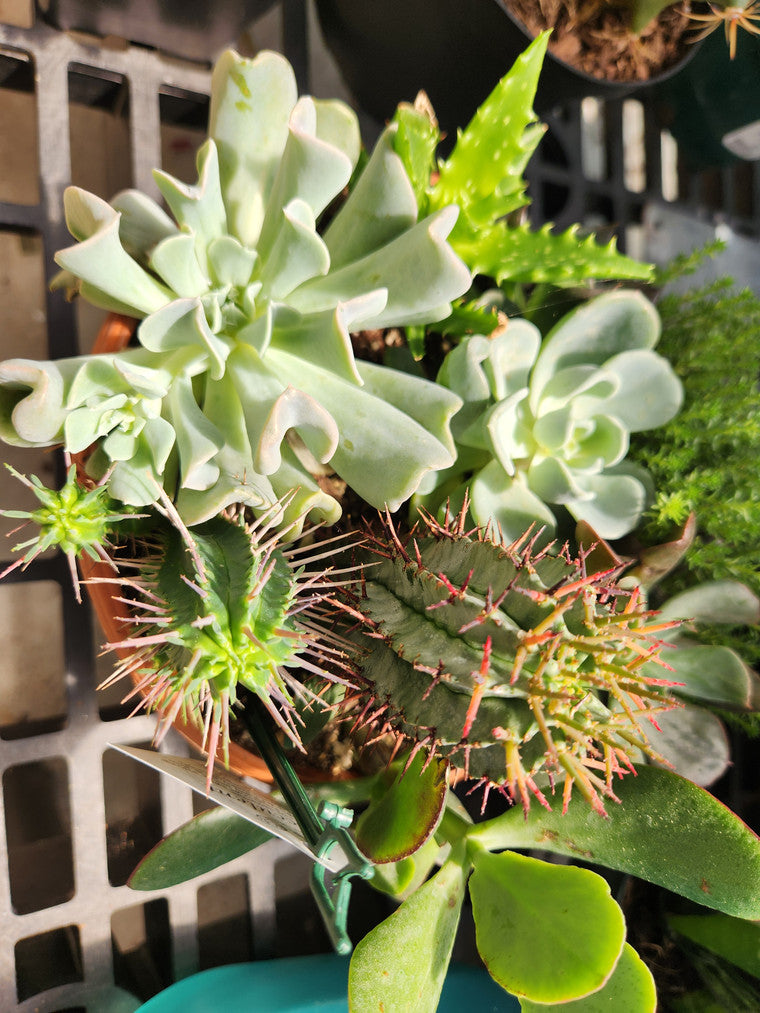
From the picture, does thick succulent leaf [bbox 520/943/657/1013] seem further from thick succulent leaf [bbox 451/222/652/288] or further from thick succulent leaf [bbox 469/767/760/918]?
thick succulent leaf [bbox 451/222/652/288]

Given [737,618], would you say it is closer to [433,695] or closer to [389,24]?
[433,695]

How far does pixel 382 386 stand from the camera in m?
0.53

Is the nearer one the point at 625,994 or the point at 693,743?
the point at 625,994

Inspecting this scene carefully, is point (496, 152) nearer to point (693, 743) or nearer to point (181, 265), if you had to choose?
point (181, 265)

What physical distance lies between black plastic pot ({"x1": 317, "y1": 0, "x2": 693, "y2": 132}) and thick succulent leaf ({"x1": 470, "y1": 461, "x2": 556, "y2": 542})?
356 millimetres

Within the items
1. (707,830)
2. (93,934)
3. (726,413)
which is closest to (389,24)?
(726,413)

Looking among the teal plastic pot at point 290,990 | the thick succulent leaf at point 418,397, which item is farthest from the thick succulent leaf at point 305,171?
the teal plastic pot at point 290,990

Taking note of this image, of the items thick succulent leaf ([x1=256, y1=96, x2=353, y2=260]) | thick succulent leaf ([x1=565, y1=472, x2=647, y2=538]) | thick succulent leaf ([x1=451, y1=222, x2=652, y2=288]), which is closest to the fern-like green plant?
thick succulent leaf ([x1=565, y1=472, x2=647, y2=538])

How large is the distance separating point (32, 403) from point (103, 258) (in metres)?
A: 0.09

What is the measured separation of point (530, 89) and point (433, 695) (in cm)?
42

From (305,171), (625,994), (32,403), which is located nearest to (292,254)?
(305,171)

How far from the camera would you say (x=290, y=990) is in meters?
0.57

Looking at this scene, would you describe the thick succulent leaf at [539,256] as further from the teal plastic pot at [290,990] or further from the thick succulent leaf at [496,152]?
the teal plastic pot at [290,990]

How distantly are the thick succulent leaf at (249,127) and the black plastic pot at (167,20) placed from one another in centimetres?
15
